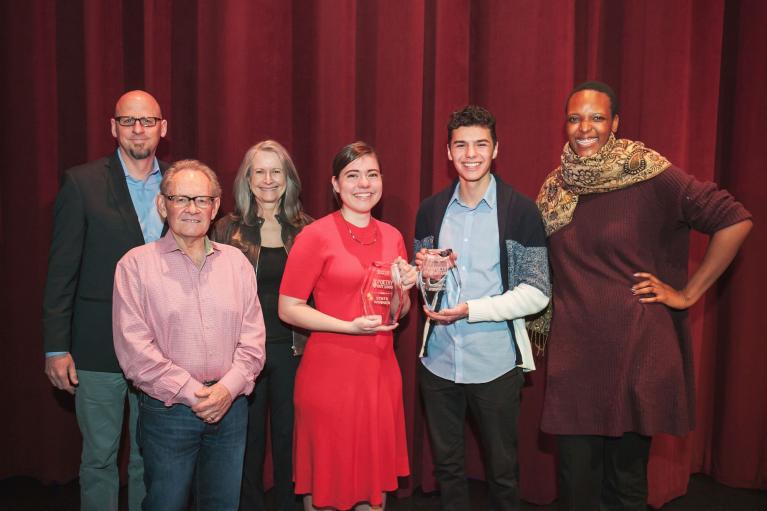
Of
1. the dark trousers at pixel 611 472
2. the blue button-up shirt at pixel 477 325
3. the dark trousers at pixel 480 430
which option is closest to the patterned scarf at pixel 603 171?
the blue button-up shirt at pixel 477 325

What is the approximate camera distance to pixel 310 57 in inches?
128

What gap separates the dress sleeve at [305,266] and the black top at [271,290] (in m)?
0.32

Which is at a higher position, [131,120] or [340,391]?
[131,120]

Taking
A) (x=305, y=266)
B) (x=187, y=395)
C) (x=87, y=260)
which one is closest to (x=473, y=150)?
(x=305, y=266)

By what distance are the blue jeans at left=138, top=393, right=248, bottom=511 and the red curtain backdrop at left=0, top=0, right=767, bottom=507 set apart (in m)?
1.31

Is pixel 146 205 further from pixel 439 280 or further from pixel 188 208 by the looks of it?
pixel 439 280

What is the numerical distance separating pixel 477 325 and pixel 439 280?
0.27 m

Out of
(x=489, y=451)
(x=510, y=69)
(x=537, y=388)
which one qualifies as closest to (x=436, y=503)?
(x=537, y=388)

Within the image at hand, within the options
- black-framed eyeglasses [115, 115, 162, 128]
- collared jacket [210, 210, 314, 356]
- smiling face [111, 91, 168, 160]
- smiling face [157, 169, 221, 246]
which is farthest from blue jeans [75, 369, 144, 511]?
black-framed eyeglasses [115, 115, 162, 128]

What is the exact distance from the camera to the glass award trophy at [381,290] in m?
2.15

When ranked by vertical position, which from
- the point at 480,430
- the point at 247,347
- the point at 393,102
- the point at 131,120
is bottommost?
the point at 480,430

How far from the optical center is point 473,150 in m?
2.28

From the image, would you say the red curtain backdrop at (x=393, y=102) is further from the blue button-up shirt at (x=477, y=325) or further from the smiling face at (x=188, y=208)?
the smiling face at (x=188, y=208)

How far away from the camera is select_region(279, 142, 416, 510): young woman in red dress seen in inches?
86.3
